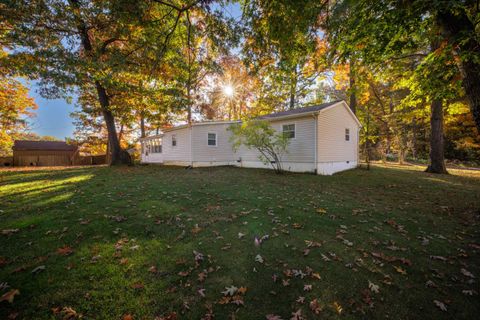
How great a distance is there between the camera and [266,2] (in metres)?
4.60

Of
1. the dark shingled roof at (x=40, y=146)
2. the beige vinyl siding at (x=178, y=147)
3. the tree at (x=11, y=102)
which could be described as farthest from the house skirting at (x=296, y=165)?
the dark shingled roof at (x=40, y=146)

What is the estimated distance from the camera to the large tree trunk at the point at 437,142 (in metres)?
12.3

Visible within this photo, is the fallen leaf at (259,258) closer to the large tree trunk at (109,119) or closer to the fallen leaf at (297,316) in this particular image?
the fallen leaf at (297,316)

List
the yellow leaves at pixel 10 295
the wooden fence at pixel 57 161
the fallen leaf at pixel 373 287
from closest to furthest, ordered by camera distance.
A: 1. the yellow leaves at pixel 10 295
2. the fallen leaf at pixel 373 287
3. the wooden fence at pixel 57 161

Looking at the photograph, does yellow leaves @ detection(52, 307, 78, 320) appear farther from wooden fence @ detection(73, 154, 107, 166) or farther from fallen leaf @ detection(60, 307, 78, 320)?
wooden fence @ detection(73, 154, 107, 166)

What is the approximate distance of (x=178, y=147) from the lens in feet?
56.6

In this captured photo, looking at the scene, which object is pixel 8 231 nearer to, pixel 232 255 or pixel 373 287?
pixel 232 255

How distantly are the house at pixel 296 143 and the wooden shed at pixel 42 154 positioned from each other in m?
18.7

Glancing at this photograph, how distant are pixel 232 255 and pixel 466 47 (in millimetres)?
6103

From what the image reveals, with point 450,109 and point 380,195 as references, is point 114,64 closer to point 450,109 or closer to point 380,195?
point 380,195

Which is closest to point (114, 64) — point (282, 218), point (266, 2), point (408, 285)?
point (266, 2)

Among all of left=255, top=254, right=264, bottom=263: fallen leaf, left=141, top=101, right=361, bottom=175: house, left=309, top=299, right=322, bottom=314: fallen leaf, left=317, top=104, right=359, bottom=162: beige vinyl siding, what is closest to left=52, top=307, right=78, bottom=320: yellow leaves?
left=255, top=254, right=264, bottom=263: fallen leaf

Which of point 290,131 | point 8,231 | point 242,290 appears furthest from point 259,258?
point 290,131

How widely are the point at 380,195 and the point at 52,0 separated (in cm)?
1612
